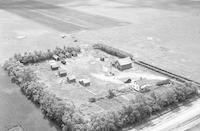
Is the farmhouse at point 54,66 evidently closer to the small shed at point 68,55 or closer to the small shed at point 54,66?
the small shed at point 54,66

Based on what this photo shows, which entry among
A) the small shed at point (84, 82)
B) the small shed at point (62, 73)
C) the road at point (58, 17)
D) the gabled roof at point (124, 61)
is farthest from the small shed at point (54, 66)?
the road at point (58, 17)

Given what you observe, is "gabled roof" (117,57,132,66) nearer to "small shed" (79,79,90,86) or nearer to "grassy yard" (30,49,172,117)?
"grassy yard" (30,49,172,117)

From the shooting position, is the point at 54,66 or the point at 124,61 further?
the point at 124,61

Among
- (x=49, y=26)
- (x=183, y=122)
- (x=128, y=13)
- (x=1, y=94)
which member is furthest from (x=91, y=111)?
(x=128, y=13)

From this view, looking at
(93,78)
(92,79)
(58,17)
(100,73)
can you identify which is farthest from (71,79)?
(58,17)

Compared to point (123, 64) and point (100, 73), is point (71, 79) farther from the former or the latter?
point (123, 64)

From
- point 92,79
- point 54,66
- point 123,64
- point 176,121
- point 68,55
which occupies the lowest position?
point 176,121

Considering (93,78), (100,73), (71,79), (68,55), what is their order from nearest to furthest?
(71,79), (93,78), (100,73), (68,55)

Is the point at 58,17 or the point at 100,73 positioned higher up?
the point at 58,17

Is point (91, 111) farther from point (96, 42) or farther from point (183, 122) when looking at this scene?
point (96, 42)

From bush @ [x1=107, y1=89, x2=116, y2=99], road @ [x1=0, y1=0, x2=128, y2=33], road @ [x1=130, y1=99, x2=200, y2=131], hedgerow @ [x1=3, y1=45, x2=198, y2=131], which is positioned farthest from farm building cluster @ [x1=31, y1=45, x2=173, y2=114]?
road @ [x1=0, y1=0, x2=128, y2=33]

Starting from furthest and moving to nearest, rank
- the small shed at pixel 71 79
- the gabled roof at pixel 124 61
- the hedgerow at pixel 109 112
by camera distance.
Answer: the gabled roof at pixel 124 61 → the small shed at pixel 71 79 → the hedgerow at pixel 109 112
